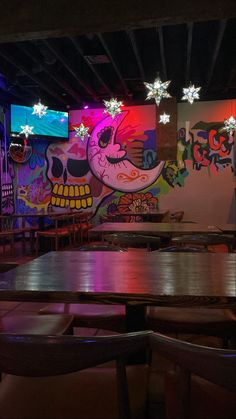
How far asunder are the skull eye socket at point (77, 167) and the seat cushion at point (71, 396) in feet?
25.5

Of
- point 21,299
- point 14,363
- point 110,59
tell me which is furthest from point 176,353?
point 110,59

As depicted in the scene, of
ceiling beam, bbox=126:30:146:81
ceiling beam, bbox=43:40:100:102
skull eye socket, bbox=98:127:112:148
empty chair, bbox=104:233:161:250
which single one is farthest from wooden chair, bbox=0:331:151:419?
skull eye socket, bbox=98:127:112:148

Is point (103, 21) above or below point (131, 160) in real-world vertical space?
above

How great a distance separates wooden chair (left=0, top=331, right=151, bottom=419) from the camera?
2.48 ft

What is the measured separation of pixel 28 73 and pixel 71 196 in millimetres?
3312

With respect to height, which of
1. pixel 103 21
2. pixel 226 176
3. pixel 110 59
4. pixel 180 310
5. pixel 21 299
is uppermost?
pixel 110 59

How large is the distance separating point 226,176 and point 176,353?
7858 mm

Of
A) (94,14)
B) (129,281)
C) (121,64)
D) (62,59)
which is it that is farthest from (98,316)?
(121,64)

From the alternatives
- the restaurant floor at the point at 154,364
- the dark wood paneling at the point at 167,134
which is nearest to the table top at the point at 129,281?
the restaurant floor at the point at 154,364

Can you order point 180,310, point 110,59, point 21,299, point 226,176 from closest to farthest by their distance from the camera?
point 21,299, point 180,310, point 110,59, point 226,176

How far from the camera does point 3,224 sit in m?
7.37

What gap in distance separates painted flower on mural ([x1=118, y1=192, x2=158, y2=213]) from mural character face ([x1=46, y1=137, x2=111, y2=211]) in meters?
0.45

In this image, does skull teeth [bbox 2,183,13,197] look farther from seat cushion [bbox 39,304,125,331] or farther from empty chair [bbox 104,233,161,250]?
seat cushion [bbox 39,304,125,331]

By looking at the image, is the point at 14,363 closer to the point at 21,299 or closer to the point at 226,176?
the point at 21,299
